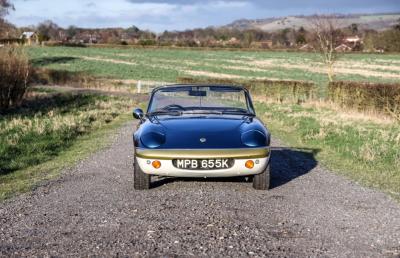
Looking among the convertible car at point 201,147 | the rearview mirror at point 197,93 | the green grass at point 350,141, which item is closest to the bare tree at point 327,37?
the green grass at point 350,141

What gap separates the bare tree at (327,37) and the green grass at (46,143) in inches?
774

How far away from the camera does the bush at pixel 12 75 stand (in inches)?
845

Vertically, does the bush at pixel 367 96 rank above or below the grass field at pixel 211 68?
above

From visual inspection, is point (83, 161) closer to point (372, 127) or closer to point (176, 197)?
point (176, 197)

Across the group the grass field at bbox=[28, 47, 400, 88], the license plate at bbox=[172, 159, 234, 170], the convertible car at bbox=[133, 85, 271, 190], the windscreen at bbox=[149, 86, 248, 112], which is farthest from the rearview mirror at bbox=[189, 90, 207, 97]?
the grass field at bbox=[28, 47, 400, 88]

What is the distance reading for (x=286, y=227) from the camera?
17.9ft

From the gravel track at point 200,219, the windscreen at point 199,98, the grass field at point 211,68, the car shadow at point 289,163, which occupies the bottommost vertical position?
the grass field at point 211,68

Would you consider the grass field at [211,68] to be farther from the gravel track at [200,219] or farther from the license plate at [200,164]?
the license plate at [200,164]

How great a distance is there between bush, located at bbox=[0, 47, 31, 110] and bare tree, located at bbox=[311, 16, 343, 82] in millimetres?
20655

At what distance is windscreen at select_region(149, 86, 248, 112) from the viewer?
8.17 metres

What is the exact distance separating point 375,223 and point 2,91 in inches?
735

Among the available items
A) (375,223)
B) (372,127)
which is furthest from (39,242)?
(372,127)

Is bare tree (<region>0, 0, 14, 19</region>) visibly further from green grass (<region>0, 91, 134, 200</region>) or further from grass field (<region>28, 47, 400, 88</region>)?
green grass (<region>0, 91, 134, 200</region>)

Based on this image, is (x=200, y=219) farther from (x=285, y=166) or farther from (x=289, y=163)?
(x=289, y=163)
